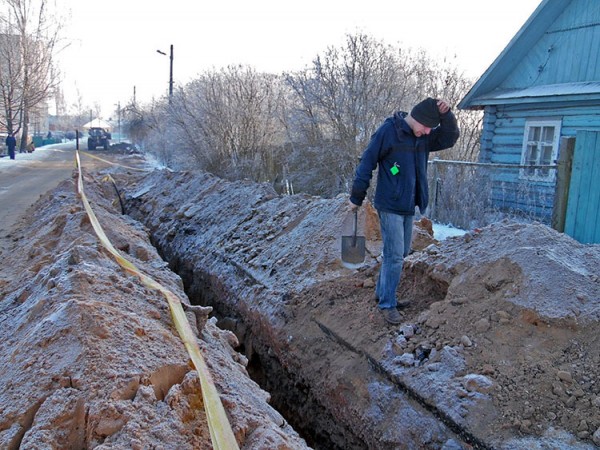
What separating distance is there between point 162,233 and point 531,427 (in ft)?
23.9

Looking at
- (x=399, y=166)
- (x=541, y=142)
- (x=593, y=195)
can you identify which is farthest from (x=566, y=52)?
(x=399, y=166)

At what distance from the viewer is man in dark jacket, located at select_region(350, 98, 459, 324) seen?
3904mm

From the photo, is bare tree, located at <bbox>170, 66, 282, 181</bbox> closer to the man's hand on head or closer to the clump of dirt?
the man's hand on head

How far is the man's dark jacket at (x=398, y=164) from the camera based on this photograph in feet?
12.9

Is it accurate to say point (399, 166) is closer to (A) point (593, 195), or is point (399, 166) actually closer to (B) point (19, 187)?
(A) point (593, 195)

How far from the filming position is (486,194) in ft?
27.7

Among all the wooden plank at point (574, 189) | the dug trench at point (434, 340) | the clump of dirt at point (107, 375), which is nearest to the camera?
the clump of dirt at point (107, 375)

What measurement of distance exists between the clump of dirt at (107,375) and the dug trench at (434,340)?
Result: 2.77 feet

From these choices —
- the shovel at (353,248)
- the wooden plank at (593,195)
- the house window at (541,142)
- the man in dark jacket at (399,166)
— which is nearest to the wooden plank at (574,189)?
the wooden plank at (593,195)

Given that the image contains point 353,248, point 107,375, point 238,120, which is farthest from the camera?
point 238,120

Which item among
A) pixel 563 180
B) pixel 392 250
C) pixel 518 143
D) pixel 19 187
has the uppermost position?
pixel 518 143

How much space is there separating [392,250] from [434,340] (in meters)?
0.77

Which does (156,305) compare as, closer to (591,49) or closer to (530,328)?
(530,328)

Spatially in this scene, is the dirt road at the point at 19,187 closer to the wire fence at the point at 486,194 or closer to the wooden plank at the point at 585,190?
the wire fence at the point at 486,194
